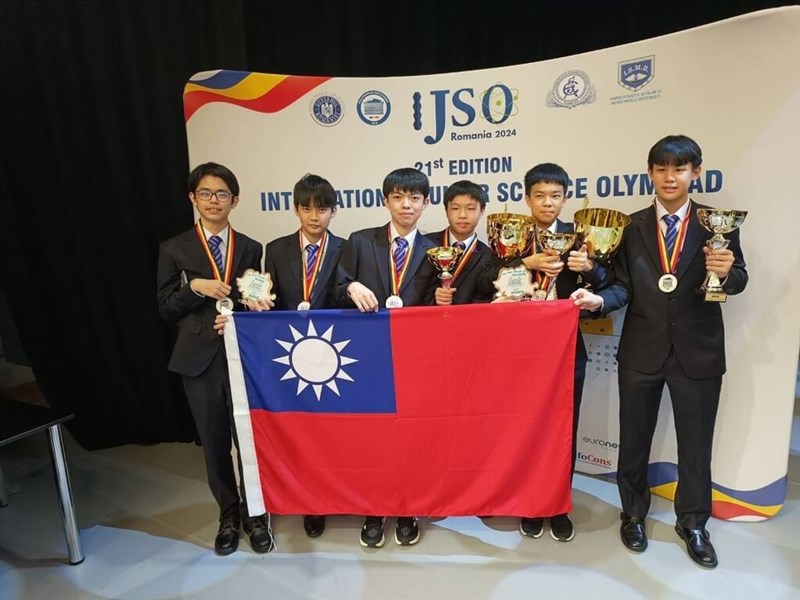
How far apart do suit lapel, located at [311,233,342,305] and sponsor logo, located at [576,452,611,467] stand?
170 centimetres

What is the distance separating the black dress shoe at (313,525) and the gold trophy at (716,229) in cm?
184

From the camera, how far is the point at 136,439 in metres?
3.53

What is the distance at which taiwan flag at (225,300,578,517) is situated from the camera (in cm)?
199

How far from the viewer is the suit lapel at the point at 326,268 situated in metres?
2.16

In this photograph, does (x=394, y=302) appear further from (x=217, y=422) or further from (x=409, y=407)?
(x=217, y=422)

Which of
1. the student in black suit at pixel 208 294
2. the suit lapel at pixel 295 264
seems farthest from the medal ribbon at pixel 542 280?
the student in black suit at pixel 208 294

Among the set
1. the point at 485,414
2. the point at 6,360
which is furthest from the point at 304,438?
the point at 6,360

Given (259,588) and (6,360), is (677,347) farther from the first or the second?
(6,360)

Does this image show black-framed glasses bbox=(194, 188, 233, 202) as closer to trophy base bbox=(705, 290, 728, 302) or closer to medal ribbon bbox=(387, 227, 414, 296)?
medal ribbon bbox=(387, 227, 414, 296)

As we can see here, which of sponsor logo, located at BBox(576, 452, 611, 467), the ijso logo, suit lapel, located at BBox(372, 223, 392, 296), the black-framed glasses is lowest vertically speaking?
sponsor logo, located at BBox(576, 452, 611, 467)

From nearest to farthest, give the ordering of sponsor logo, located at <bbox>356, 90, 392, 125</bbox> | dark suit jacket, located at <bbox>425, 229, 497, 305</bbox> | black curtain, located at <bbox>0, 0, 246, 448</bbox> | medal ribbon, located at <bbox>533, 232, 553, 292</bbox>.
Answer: medal ribbon, located at <bbox>533, 232, 553, 292</bbox>, dark suit jacket, located at <bbox>425, 229, 497, 305</bbox>, sponsor logo, located at <bbox>356, 90, 392, 125</bbox>, black curtain, located at <bbox>0, 0, 246, 448</bbox>

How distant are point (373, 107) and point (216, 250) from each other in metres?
1.12

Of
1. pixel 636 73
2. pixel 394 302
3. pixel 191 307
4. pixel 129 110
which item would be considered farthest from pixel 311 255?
pixel 129 110

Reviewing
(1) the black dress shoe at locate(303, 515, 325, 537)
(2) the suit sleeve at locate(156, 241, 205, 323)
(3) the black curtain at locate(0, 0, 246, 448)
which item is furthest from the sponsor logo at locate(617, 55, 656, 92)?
(1) the black dress shoe at locate(303, 515, 325, 537)
